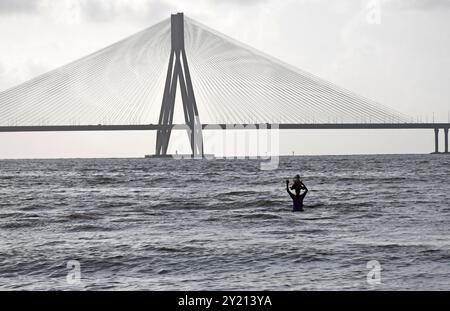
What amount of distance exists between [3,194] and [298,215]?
66.2 feet

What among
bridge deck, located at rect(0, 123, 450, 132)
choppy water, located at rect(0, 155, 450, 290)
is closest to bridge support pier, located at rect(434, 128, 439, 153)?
bridge deck, located at rect(0, 123, 450, 132)

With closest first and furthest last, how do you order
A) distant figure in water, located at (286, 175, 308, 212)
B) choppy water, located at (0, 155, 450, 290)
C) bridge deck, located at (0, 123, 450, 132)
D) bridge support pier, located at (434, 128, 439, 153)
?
choppy water, located at (0, 155, 450, 290) < distant figure in water, located at (286, 175, 308, 212) < bridge deck, located at (0, 123, 450, 132) < bridge support pier, located at (434, 128, 439, 153)

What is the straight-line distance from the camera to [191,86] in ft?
287

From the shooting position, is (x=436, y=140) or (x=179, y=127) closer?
(x=179, y=127)

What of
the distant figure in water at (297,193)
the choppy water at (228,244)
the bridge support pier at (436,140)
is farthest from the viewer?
the bridge support pier at (436,140)

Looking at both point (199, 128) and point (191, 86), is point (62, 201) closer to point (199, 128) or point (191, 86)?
point (191, 86)

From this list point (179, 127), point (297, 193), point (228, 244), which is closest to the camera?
point (228, 244)

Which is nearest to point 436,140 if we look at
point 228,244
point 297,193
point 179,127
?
point 179,127

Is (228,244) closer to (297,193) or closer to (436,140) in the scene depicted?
(297,193)

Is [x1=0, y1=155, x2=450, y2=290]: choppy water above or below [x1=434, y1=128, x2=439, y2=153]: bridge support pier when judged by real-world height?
below

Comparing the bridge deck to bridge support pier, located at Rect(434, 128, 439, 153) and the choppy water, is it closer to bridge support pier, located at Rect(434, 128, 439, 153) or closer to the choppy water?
bridge support pier, located at Rect(434, 128, 439, 153)

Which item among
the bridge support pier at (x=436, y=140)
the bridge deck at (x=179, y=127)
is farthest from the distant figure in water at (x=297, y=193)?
the bridge support pier at (x=436, y=140)

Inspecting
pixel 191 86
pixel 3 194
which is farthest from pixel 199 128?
pixel 3 194

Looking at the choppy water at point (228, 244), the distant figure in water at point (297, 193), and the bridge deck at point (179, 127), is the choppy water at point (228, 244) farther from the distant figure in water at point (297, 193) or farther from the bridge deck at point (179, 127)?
the bridge deck at point (179, 127)
